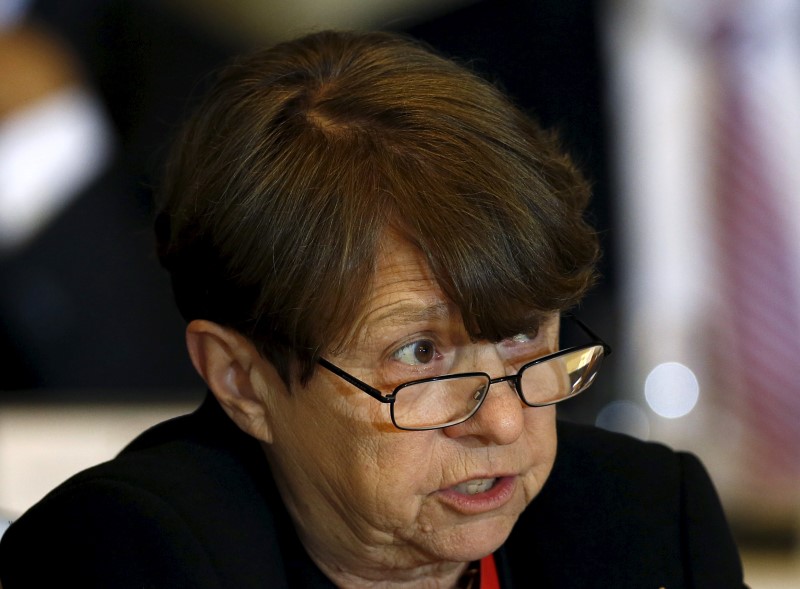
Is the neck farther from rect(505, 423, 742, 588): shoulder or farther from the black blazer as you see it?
rect(505, 423, 742, 588): shoulder

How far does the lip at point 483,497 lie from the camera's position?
1.43 meters

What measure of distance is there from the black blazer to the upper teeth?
0.89ft

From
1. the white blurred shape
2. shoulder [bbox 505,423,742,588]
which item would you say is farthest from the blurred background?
shoulder [bbox 505,423,742,588]

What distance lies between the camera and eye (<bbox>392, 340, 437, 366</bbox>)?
1.40 meters

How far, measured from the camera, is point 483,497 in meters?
1.46

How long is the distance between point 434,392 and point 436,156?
1.07ft

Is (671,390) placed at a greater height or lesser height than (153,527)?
lesser

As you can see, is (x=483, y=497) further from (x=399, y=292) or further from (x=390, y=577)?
(x=399, y=292)

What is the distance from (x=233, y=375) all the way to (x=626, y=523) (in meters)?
0.71

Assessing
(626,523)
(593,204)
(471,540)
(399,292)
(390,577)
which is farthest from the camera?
(593,204)

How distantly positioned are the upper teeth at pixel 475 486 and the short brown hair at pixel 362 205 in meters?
0.24

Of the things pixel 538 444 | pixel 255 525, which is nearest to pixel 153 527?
pixel 255 525

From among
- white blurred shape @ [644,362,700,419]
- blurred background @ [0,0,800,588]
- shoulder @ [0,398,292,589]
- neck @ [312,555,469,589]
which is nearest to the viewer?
shoulder @ [0,398,292,589]

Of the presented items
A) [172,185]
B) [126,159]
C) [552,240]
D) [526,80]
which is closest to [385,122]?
[552,240]
